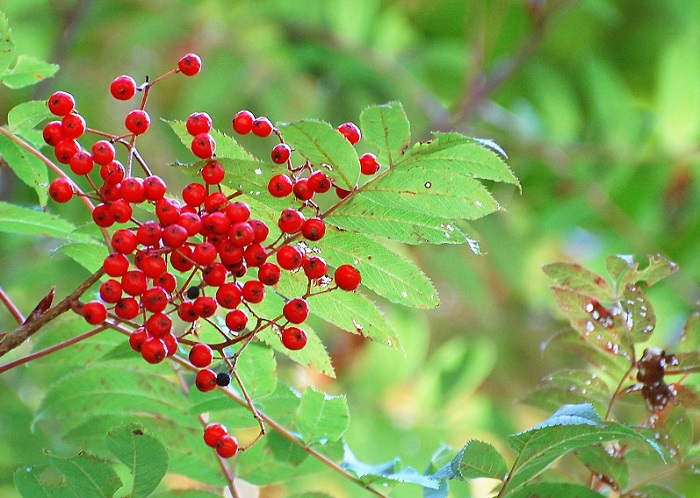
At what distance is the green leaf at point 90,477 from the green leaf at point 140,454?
23 millimetres

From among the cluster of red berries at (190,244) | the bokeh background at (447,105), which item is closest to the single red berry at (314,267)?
the cluster of red berries at (190,244)

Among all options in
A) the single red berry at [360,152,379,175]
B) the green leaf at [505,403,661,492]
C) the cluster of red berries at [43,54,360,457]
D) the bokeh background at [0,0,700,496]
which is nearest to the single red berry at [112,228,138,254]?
the cluster of red berries at [43,54,360,457]

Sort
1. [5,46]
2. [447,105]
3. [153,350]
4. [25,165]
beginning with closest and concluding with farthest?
[153,350]
[5,46]
[25,165]
[447,105]

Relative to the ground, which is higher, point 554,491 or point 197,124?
point 197,124

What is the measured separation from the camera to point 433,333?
4.23 metres

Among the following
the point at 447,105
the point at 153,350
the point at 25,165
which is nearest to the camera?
the point at 153,350

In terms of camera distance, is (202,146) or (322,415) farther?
(322,415)

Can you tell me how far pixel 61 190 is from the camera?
1.00 m

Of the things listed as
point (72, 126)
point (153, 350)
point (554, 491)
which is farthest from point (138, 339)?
point (554, 491)

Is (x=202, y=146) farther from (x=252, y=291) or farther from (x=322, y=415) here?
(x=322, y=415)

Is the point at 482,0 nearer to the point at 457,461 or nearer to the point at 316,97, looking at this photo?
the point at 316,97

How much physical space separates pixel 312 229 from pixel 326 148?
0.09m

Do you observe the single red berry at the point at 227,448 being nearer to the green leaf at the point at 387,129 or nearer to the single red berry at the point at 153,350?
the single red berry at the point at 153,350

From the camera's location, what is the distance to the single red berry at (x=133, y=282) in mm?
930
